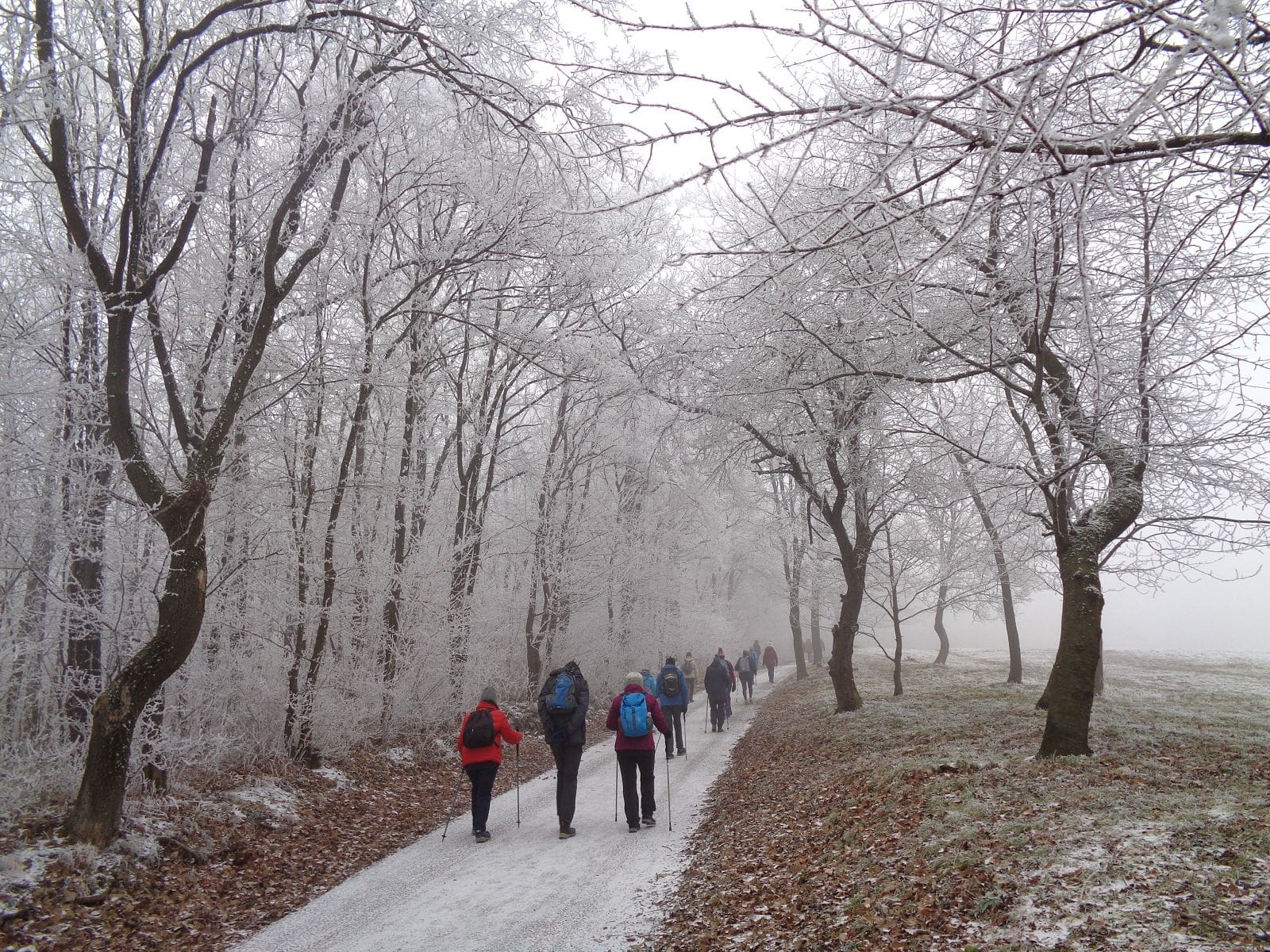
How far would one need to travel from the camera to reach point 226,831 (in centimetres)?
696

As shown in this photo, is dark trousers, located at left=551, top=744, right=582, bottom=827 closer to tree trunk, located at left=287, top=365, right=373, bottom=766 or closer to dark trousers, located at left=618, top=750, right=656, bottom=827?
dark trousers, located at left=618, top=750, right=656, bottom=827

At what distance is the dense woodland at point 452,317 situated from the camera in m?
3.35

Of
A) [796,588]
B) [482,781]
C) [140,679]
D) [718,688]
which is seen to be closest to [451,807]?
[482,781]

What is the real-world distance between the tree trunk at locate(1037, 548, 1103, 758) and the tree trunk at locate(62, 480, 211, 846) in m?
8.67

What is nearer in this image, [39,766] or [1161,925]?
[1161,925]

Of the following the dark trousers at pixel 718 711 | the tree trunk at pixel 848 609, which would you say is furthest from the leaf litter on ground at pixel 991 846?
the dark trousers at pixel 718 711

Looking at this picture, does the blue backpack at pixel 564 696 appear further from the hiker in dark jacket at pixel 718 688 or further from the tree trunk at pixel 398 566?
the hiker in dark jacket at pixel 718 688

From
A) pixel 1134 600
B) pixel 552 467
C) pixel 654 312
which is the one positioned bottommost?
pixel 1134 600

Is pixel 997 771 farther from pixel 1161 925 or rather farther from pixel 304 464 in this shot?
pixel 304 464

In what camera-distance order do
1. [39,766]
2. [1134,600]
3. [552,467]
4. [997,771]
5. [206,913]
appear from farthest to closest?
[1134,600], [552,467], [997,771], [39,766], [206,913]

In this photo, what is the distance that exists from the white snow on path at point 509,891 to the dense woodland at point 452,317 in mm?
2233

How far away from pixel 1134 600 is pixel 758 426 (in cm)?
6993

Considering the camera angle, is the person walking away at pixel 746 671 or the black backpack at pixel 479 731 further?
the person walking away at pixel 746 671

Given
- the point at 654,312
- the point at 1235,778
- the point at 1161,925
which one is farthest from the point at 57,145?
the point at 1235,778
